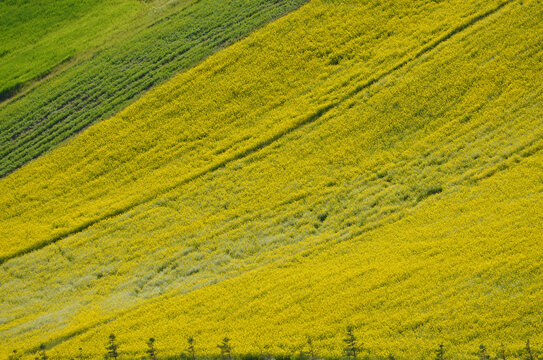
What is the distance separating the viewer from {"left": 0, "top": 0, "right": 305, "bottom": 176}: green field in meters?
40.1

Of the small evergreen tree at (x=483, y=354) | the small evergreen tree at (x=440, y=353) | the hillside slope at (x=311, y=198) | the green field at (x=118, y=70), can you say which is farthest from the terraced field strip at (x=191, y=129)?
the small evergreen tree at (x=483, y=354)

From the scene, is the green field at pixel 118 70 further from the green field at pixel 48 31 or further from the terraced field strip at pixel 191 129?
the terraced field strip at pixel 191 129

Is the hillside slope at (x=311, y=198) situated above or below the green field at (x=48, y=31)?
below

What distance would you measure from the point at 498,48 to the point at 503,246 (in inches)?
639

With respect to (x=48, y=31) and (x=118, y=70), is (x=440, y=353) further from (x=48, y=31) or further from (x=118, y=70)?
(x=48, y=31)

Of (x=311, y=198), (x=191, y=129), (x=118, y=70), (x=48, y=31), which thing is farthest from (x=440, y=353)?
(x=48, y=31)

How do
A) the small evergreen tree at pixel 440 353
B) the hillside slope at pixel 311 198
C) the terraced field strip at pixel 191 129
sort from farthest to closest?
the terraced field strip at pixel 191 129, the hillside slope at pixel 311 198, the small evergreen tree at pixel 440 353

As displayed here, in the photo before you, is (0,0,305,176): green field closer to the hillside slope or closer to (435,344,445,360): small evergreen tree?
the hillside slope

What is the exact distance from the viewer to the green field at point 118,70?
40.1 metres

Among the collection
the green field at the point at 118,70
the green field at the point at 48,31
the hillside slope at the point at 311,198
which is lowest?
the hillside slope at the point at 311,198

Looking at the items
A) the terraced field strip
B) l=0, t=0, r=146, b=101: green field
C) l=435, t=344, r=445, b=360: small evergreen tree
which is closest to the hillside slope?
the terraced field strip

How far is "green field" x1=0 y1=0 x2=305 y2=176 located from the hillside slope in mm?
1912

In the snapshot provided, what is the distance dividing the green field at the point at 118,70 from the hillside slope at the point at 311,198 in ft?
6.27

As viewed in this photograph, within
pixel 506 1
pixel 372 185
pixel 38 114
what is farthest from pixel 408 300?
pixel 38 114
